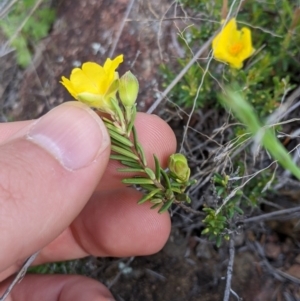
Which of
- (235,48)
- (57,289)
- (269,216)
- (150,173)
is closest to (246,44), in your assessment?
(235,48)

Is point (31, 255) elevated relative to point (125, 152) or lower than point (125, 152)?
lower

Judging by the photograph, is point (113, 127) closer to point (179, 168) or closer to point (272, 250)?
point (179, 168)

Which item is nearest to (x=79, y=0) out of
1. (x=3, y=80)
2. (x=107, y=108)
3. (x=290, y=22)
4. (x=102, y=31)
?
(x=102, y=31)

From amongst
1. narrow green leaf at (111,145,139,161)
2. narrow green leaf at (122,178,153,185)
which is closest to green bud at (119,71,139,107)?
narrow green leaf at (111,145,139,161)

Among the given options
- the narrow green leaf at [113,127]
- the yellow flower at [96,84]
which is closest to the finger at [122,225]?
the narrow green leaf at [113,127]

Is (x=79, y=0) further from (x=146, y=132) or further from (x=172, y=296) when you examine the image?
(x=172, y=296)

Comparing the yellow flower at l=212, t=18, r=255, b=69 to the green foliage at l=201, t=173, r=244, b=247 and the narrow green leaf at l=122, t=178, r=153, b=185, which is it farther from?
the narrow green leaf at l=122, t=178, r=153, b=185
